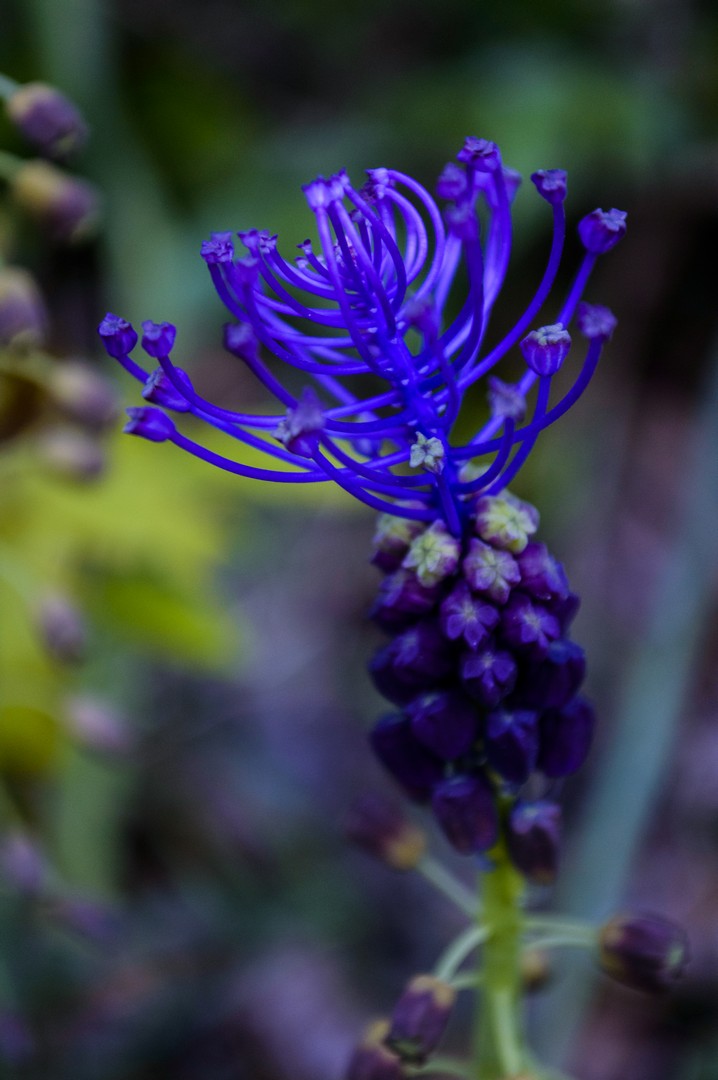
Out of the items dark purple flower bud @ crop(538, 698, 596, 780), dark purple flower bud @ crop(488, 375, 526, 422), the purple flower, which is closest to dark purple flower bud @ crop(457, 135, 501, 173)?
the purple flower

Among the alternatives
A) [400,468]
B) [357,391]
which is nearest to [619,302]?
[357,391]

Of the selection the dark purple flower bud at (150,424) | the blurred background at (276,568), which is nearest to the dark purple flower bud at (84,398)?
the blurred background at (276,568)

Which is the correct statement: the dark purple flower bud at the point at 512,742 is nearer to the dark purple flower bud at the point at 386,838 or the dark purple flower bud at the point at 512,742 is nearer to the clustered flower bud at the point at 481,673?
the clustered flower bud at the point at 481,673

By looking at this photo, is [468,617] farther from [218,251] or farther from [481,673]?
[218,251]

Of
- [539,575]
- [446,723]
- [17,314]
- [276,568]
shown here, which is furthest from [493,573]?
[276,568]

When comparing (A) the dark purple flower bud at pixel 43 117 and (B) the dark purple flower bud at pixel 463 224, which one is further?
(A) the dark purple flower bud at pixel 43 117

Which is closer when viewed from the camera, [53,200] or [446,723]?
[446,723]
